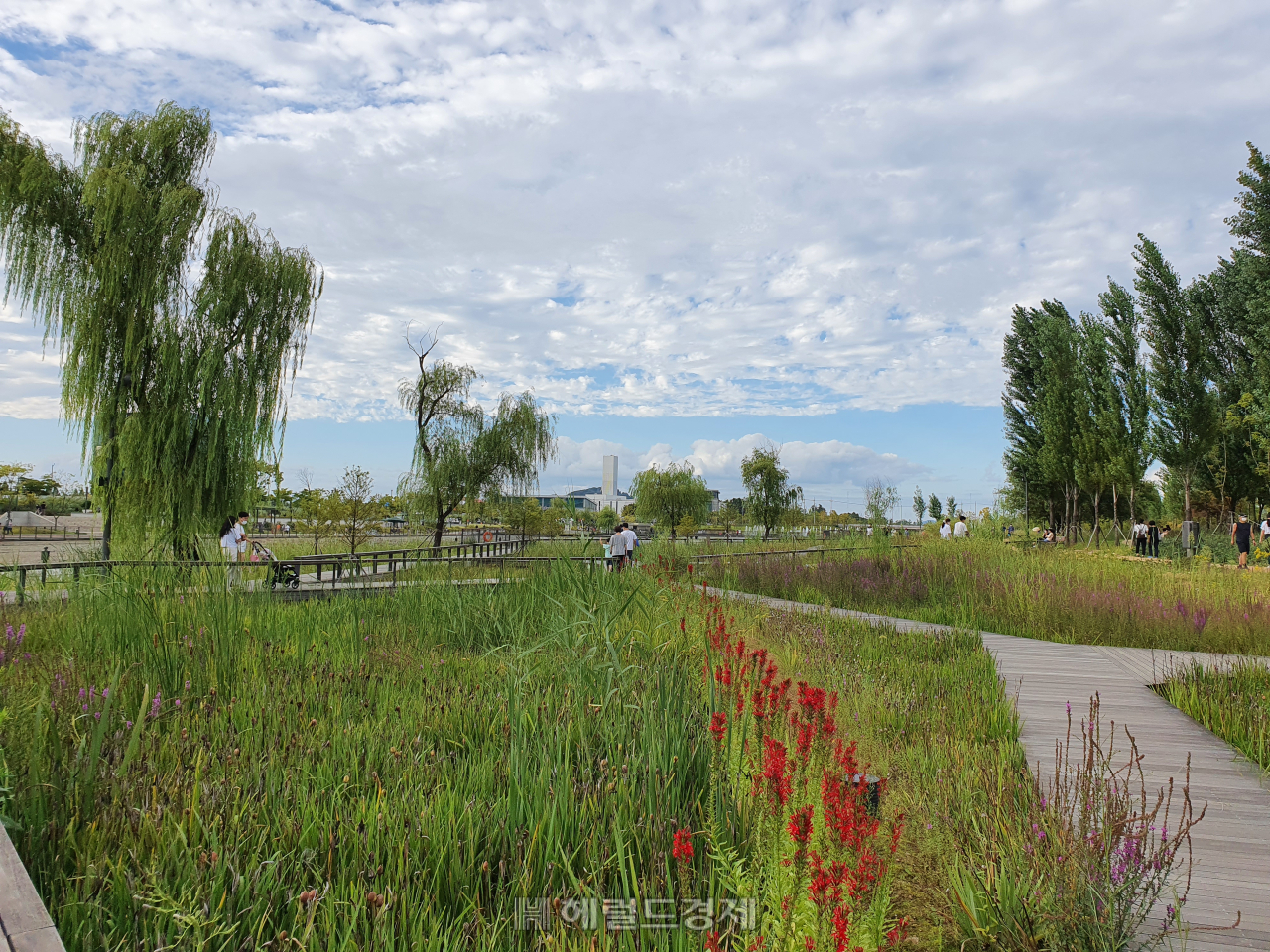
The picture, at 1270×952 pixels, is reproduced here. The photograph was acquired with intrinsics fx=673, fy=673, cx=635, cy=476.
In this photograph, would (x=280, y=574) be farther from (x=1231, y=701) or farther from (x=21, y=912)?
(x=1231, y=701)

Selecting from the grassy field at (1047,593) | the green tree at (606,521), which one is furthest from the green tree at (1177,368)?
the green tree at (606,521)

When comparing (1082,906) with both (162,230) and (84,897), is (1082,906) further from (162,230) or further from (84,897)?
(162,230)

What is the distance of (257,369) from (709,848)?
48.2ft

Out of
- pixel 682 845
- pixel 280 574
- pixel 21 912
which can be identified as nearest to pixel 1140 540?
pixel 280 574

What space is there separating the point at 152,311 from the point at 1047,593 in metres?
16.5

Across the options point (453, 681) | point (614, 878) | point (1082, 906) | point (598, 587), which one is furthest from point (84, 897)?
point (598, 587)

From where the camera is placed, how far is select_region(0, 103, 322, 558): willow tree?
1263 cm

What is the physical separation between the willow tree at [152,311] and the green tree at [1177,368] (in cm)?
2855

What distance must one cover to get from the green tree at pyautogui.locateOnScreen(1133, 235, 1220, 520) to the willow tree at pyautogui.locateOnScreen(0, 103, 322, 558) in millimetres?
28552

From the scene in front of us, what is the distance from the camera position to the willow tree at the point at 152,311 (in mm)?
12633

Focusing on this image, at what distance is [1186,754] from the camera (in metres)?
4.19

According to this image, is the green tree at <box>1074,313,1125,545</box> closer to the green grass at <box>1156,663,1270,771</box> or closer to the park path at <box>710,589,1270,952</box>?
the park path at <box>710,589,1270,952</box>

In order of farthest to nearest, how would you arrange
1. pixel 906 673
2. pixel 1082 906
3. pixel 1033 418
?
pixel 1033 418 < pixel 906 673 < pixel 1082 906

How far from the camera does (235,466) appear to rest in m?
14.2
